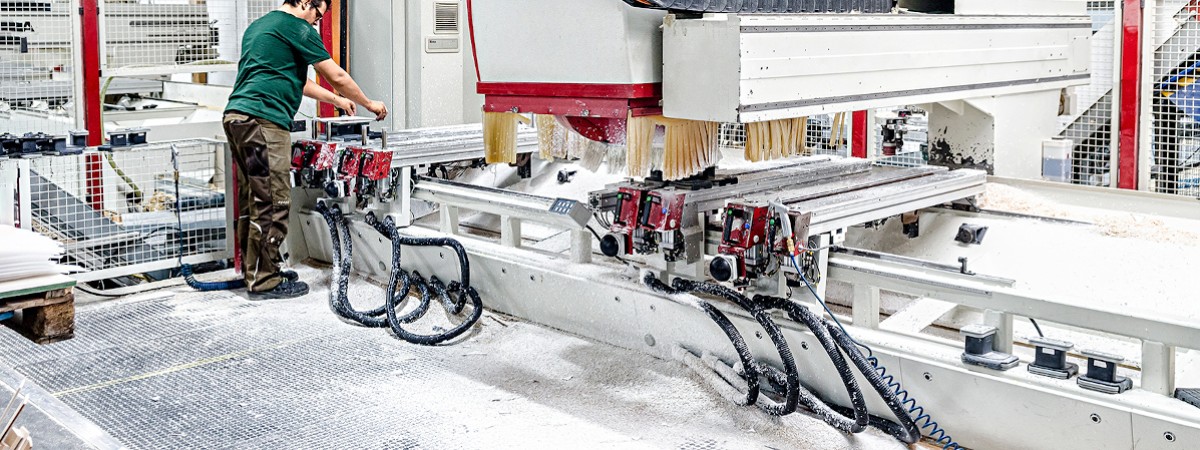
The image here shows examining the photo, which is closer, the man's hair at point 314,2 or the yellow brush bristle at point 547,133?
the yellow brush bristle at point 547,133

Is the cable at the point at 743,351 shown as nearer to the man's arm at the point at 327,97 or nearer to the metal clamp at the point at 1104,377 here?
the metal clamp at the point at 1104,377

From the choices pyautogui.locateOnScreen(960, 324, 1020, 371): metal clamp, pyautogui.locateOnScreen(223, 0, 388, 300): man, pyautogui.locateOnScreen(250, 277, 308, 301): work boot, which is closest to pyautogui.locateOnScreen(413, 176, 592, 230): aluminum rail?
pyautogui.locateOnScreen(223, 0, 388, 300): man

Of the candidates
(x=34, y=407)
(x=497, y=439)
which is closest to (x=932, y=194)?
(x=497, y=439)

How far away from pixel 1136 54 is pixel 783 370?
2.61 meters

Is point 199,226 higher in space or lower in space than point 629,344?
higher

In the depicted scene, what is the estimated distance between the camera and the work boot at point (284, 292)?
5.14 meters

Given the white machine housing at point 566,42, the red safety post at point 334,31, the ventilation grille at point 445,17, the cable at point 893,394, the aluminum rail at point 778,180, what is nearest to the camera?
the cable at point 893,394

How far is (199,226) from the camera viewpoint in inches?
216

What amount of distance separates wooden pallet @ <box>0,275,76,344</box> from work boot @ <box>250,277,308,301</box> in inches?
39.9

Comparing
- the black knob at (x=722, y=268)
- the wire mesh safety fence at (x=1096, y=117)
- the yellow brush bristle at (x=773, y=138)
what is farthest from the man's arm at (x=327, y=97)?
the wire mesh safety fence at (x=1096, y=117)

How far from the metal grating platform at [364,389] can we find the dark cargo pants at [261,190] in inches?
13.0

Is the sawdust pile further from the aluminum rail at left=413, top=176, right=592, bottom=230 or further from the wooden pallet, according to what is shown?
the wooden pallet

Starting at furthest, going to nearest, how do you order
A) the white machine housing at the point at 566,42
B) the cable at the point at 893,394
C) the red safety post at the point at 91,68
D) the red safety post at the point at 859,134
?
the red safety post at the point at 859,134
the red safety post at the point at 91,68
the white machine housing at the point at 566,42
the cable at the point at 893,394

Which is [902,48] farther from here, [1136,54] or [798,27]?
[1136,54]
